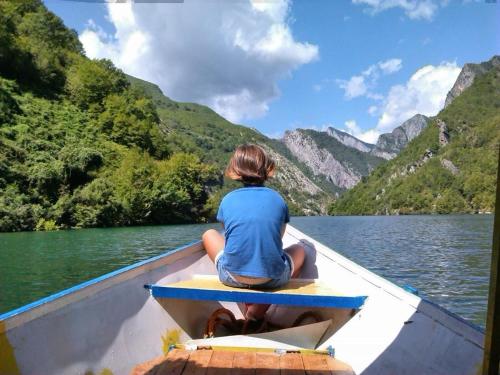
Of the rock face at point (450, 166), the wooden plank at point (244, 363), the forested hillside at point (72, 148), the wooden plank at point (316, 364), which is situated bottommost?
the wooden plank at point (244, 363)

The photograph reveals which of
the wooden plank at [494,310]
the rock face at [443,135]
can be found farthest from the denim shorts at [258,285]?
the rock face at [443,135]

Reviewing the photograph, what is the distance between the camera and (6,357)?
2180 millimetres

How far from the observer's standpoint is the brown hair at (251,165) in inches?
147

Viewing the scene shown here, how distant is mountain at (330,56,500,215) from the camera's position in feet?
416

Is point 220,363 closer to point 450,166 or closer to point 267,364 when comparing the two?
point 267,364

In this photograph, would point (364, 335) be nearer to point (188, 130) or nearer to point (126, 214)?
point (126, 214)

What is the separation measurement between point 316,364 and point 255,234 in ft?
3.30

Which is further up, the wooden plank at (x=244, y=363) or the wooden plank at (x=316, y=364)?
the wooden plank at (x=316, y=364)

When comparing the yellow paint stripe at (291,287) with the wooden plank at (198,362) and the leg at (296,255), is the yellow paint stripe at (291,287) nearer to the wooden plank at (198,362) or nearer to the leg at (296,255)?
the leg at (296,255)

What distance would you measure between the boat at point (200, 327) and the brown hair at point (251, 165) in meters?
0.92

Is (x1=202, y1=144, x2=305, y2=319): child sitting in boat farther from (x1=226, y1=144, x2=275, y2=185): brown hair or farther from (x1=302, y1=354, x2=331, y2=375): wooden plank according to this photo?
(x1=302, y1=354, x2=331, y2=375): wooden plank

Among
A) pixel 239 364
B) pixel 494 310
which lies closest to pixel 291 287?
pixel 239 364

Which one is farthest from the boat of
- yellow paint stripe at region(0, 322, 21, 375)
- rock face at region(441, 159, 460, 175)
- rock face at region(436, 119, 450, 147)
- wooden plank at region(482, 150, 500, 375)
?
rock face at region(436, 119, 450, 147)

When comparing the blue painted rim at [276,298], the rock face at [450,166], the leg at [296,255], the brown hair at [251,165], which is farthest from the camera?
the rock face at [450,166]
